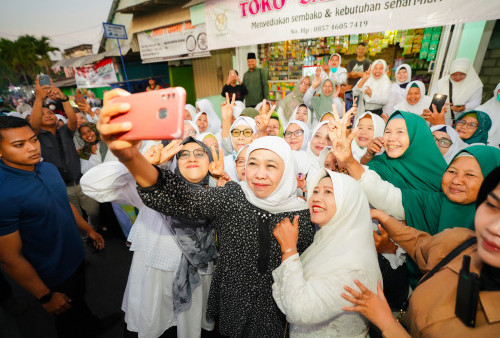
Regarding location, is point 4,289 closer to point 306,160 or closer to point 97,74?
point 306,160

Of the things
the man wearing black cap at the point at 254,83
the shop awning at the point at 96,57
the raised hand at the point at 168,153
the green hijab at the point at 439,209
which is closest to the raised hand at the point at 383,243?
the green hijab at the point at 439,209

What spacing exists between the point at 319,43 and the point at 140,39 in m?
7.44

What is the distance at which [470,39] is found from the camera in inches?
166

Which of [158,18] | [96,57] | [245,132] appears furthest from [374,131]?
[96,57]

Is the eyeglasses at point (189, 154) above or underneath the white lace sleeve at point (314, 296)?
above

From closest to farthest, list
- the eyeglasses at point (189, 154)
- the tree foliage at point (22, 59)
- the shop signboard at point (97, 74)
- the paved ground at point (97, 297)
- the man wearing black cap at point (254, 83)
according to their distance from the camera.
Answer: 1. the eyeglasses at point (189, 154)
2. the paved ground at point (97, 297)
3. the man wearing black cap at point (254, 83)
4. the shop signboard at point (97, 74)
5. the tree foliage at point (22, 59)

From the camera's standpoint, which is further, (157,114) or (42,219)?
(42,219)

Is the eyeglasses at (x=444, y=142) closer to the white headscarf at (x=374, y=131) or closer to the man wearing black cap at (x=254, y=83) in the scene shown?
the white headscarf at (x=374, y=131)

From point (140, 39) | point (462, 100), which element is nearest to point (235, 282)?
point (462, 100)

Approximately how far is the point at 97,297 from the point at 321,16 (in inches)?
225

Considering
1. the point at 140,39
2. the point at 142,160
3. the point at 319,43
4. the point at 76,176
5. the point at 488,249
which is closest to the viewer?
the point at 488,249

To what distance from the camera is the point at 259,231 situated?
1411 mm

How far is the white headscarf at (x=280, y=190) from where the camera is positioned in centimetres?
141

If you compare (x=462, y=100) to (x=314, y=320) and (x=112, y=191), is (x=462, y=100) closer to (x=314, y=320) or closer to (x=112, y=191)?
(x=314, y=320)
